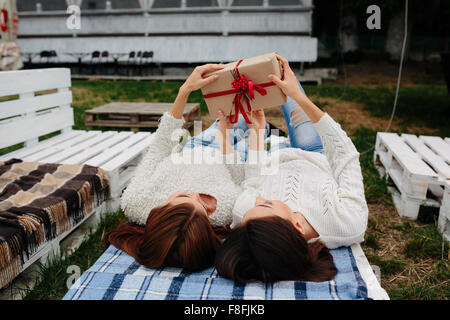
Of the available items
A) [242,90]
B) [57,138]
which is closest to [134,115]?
[57,138]

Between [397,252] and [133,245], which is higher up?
[133,245]

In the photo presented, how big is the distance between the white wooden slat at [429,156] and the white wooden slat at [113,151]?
250 cm

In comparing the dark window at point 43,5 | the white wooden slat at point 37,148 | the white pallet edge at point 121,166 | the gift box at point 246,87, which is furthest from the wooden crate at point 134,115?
the dark window at point 43,5

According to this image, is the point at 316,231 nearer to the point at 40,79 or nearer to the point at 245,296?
the point at 245,296

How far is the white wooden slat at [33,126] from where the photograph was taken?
2.94 metres

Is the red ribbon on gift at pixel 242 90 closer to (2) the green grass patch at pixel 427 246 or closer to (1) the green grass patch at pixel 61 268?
(1) the green grass patch at pixel 61 268

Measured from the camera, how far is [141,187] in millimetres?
1922

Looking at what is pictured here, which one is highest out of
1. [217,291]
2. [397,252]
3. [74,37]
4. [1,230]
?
[74,37]

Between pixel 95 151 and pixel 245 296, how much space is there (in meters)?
2.11

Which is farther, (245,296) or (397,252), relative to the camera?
(397,252)

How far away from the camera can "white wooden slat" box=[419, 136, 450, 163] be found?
302 centimetres

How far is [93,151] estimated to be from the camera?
9.77 ft

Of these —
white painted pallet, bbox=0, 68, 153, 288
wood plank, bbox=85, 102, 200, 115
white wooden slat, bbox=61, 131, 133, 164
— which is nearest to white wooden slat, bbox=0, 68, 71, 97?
white painted pallet, bbox=0, 68, 153, 288
